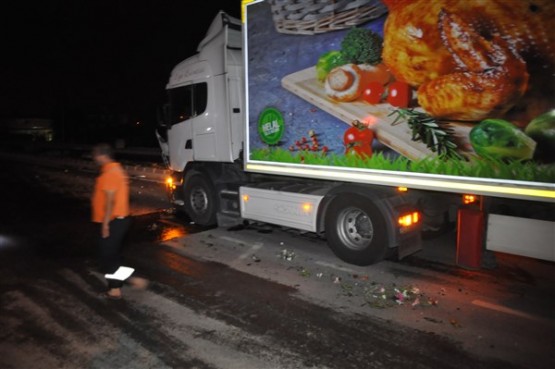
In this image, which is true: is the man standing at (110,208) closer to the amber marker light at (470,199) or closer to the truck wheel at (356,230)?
the truck wheel at (356,230)

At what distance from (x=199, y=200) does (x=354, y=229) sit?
12.3 ft

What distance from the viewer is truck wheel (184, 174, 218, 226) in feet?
28.6

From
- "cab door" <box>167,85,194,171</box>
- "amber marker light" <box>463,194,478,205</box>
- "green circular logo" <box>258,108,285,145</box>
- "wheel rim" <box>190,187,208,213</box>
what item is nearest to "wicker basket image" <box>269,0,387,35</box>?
"green circular logo" <box>258,108,285,145</box>

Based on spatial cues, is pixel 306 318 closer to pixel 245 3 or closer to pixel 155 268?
pixel 155 268

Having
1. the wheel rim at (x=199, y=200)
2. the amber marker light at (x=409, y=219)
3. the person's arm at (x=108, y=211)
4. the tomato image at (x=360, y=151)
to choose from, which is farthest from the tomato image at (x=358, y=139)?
the wheel rim at (x=199, y=200)

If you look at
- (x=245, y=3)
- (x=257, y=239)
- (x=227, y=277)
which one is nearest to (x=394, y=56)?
(x=245, y=3)

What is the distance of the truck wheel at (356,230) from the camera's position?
19.8 feet

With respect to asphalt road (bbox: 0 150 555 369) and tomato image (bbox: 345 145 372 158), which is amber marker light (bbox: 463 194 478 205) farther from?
tomato image (bbox: 345 145 372 158)

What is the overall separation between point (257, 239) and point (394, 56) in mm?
3999

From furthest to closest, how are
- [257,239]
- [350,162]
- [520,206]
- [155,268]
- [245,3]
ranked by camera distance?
1. [257,239]
2. [245,3]
3. [155,268]
4. [350,162]
5. [520,206]

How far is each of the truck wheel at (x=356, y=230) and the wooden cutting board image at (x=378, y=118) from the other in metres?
1.03

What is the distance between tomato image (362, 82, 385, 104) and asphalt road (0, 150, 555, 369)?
2294mm

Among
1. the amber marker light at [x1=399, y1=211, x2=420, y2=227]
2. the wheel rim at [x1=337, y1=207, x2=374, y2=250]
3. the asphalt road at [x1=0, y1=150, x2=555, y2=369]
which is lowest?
the asphalt road at [x1=0, y1=150, x2=555, y2=369]

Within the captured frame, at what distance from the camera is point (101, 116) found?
4550 cm
